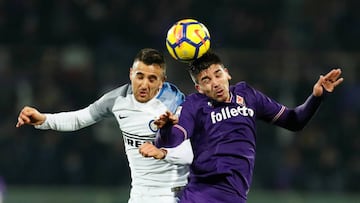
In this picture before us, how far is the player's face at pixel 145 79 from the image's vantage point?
21.1ft

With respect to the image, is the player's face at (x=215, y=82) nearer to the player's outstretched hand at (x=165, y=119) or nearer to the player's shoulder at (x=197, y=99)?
the player's shoulder at (x=197, y=99)

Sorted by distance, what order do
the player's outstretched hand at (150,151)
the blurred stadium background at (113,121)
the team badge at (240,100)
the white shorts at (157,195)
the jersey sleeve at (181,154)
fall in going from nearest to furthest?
1. the player's outstretched hand at (150,151)
2. the jersey sleeve at (181,154)
3. the team badge at (240,100)
4. the white shorts at (157,195)
5. the blurred stadium background at (113,121)

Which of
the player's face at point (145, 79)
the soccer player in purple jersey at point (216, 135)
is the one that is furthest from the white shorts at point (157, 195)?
the player's face at point (145, 79)

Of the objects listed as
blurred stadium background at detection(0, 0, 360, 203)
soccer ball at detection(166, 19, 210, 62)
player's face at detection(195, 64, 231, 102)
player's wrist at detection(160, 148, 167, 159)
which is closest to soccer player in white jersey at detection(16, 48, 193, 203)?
soccer ball at detection(166, 19, 210, 62)

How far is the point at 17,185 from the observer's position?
1216 centimetres

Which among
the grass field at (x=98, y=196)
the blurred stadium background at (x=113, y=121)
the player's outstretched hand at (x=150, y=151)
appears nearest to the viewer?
the player's outstretched hand at (x=150, y=151)

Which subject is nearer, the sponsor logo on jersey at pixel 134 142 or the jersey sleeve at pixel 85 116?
the sponsor logo on jersey at pixel 134 142

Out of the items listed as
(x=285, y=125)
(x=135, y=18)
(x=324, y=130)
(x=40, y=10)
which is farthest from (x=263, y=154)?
(x=285, y=125)

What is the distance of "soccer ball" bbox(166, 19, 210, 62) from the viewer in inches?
251

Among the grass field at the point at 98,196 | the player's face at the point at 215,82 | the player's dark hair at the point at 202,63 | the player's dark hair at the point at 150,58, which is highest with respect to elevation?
the player's dark hair at the point at 150,58

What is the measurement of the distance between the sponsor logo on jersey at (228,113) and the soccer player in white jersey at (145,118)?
461mm

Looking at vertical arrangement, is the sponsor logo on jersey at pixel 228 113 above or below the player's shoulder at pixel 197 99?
below

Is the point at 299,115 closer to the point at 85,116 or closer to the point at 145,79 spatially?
the point at 145,79

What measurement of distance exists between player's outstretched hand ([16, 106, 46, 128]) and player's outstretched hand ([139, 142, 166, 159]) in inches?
40.9
